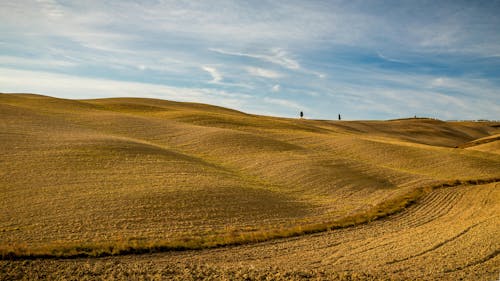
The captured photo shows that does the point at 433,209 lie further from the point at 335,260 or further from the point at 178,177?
the point at 178,177

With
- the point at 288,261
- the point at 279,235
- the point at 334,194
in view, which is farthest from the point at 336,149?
the point at 288,261

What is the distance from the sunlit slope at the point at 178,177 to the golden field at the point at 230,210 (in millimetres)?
98

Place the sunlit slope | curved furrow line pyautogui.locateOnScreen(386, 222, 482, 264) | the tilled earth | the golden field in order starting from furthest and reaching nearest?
1. the sunlit slope
2. curved furrow line pyautogui.locateOnScreen(386, 222, 482, 264)
3. the golden field
4. the tilled earth

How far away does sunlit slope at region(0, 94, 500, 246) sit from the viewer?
51.5ft

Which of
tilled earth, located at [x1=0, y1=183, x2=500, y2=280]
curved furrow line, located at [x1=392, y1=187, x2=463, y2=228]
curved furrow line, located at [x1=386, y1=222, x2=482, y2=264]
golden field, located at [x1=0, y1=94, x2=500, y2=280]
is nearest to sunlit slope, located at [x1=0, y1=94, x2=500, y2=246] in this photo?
golden field, located at [x1=0, y1=94, x2=500, y2=280]

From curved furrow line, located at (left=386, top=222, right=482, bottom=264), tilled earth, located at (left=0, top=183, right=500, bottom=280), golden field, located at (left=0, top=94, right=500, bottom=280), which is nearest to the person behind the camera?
tilled earth, located at (left=0, top=183, right=500, bottom=280)

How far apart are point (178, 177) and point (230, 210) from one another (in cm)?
505

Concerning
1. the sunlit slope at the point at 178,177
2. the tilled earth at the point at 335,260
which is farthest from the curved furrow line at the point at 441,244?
the sunlit slope at the point at 178,177

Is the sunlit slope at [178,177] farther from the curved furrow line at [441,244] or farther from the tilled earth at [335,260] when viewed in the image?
the curved furrow line at [441,244]

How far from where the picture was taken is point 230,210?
18.2m

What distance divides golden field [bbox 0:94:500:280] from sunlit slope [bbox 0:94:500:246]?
98 millimetres

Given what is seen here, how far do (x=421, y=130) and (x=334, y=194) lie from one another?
2584 inches

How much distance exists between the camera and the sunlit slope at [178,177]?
15.7 meters

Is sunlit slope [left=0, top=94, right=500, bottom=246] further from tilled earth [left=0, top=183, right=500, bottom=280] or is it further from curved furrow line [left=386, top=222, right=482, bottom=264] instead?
curved furrow line [left=386, top=222, right=482, bottom=264]
